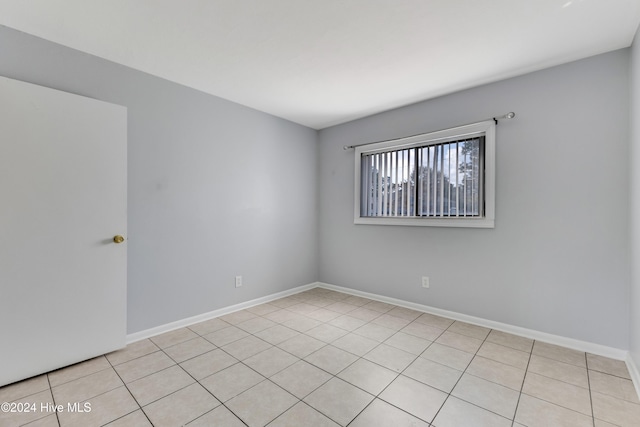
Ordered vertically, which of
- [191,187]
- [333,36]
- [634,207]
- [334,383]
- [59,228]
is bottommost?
[334,383]

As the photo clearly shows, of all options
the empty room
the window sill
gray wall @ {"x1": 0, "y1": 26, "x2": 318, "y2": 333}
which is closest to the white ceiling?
the empty room

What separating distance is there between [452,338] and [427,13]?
2583 mm

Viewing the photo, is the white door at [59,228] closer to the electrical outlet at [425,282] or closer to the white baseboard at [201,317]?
the white baseboard at [201,317]

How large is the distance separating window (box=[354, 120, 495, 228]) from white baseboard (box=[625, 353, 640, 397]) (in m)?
1.31

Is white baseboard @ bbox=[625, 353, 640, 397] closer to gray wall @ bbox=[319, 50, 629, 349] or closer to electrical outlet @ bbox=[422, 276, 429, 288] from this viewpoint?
gray wall @ bbox=[319, 50, 629, 349]

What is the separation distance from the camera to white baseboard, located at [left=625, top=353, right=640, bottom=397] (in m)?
1.78

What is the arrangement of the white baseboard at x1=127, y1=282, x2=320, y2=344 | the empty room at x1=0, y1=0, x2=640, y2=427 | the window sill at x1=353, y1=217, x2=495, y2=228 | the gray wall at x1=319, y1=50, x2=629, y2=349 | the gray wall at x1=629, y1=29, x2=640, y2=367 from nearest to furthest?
the empty room at x1=0, y1=0, x2=640, y2=427 → the gray wall at x1=629, y1=29, x2=640, y2=367 → the gray wall at x1=319, y1=50, x2=629, y2=349 → the white baseboard at x1=127, y1=282, x2=320, y2=344 → the window sill at x1=353, y1=217, x2=495, y2=228

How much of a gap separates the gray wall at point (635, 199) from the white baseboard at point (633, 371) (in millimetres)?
42

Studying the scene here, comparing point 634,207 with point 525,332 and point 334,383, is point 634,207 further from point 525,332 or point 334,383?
point 334,383

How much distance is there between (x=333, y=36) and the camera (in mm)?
2020

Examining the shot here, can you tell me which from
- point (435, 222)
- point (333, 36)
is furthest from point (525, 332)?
point (333, 36)

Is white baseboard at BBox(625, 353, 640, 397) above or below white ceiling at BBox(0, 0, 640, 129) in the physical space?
below

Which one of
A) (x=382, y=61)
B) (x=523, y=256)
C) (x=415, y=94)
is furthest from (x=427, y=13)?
(x=523, y=256)

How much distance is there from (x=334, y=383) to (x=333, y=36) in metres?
2.44
